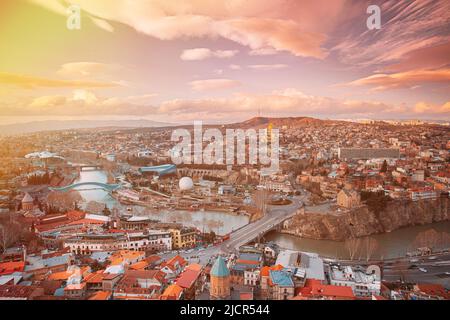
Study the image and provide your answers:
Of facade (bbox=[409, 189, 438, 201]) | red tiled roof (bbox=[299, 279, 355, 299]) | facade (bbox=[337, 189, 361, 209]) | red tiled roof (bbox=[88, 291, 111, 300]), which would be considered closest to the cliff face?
facade (bbox=[409, 189, 438, 201])

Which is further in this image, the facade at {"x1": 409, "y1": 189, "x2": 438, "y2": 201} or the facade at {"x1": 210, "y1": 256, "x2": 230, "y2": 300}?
the facade at {"x1": 409, "y1": 189, "x2": 438, "y2": 201}

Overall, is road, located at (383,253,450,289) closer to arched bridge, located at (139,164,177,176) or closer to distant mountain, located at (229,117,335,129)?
distant mountain, located at (229,117,335,129)

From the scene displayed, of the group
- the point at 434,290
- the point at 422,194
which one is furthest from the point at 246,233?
the point at 422,194

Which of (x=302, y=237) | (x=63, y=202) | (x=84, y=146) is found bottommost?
(x=302, y=237)

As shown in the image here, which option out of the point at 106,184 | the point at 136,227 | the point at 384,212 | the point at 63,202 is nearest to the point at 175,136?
the point at 106,184
